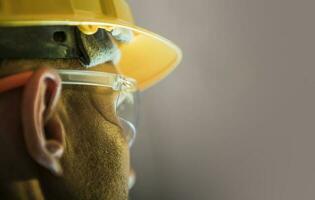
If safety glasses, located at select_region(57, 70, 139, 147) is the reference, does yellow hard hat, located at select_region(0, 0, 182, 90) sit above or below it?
A: above

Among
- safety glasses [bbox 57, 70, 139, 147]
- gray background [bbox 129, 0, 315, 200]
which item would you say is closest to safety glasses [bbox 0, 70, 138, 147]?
safety glasses [bbox 57, 70, 139, 147]

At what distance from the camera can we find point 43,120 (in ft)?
1.81

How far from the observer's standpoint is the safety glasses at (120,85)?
59 cm

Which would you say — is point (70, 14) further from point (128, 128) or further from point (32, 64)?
point (128, 128)

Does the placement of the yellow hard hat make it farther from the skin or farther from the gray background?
the gray background

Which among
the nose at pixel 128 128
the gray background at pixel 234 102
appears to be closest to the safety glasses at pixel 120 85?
the nose at pixel 128 128

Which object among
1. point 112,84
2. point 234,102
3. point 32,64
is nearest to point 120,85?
point 112,84

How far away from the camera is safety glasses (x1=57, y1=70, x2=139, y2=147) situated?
0.59 m

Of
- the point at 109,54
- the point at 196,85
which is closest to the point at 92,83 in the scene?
the point at 109,54

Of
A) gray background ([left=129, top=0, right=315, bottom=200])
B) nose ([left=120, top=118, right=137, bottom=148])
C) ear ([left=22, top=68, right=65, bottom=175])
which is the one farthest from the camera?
gray background ([left=129, top=0, right=315, bottom=200])

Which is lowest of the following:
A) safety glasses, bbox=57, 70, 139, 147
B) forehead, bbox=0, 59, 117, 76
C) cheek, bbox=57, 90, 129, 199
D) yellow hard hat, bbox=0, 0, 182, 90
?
cheek, bbox=57, 90, 129, 199

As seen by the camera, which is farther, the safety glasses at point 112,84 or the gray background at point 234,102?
the gray background at point 234,102

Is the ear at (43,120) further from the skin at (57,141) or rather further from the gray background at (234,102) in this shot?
the gray background at (234,102)

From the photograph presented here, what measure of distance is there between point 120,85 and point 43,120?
127mm
